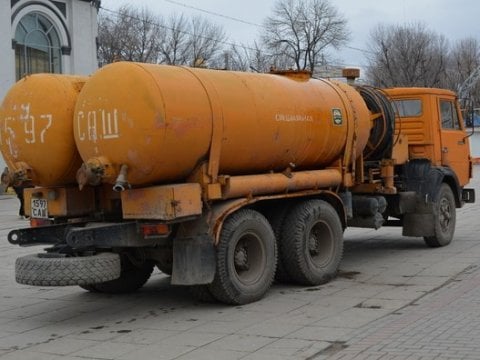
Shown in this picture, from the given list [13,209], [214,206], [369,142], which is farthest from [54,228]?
[13,209]

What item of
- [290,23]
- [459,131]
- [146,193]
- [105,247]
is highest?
[290,23]

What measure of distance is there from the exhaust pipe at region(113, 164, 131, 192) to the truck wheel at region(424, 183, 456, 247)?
675 cm

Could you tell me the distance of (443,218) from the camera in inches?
499

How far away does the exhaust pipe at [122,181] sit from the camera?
7102 millimetres

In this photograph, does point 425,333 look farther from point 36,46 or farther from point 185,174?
point 36,46

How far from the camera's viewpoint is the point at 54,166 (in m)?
7.67

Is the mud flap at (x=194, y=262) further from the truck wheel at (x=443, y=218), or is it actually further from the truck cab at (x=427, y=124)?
the truck wheel at (x=443, y=218)

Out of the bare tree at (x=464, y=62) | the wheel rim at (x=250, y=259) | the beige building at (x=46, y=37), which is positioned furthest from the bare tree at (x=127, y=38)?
the wheel rim at (x=250, y=259)

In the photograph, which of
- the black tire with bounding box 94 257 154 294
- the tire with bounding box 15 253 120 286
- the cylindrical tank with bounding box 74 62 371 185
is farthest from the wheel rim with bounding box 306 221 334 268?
the tire with bounding box 15 253 120 286

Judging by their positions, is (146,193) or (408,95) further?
(408,95)

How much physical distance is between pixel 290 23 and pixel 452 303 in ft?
179

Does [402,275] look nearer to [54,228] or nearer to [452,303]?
[452,303]

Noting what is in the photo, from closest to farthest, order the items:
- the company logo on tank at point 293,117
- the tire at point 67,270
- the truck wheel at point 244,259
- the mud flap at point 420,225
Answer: the tire at point 67,270, the truck wheel at point 244,259, the company logo on tank at point 293,117, the mud flap at point 420,225

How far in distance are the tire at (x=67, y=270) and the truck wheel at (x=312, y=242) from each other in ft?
8.27
